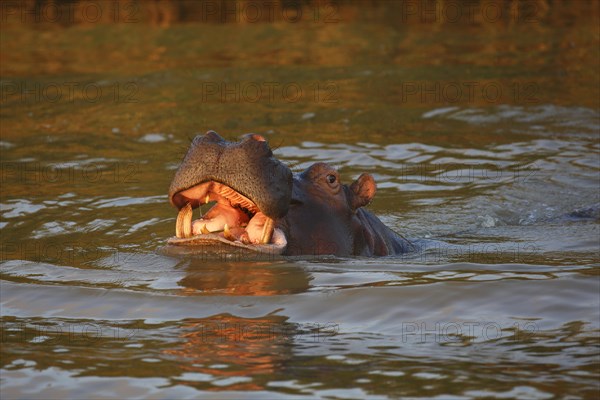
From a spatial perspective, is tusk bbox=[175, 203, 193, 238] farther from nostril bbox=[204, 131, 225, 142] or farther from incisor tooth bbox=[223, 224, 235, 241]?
nostril bbox=[204, 131, 225, 142]

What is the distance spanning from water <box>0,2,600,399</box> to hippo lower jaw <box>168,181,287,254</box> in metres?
0.22

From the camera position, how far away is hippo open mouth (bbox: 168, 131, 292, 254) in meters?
6.43

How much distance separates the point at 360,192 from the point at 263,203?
1.26m

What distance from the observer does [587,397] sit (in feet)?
15.1

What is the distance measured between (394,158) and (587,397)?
7.85 m

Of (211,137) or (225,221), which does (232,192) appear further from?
(211,137)

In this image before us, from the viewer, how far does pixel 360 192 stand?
7.57 metres

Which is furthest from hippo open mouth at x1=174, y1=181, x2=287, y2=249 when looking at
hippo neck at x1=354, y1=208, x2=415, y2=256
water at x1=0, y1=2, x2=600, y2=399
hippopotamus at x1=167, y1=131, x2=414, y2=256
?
hippo neck at x1=354, y1=208, x2=415, y2=256

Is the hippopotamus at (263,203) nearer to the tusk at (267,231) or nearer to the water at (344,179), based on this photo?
the tusk at (267,231)

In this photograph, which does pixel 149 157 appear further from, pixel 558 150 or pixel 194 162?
pixel 194 162

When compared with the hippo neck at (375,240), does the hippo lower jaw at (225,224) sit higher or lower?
higher

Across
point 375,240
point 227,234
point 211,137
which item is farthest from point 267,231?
point 375,240

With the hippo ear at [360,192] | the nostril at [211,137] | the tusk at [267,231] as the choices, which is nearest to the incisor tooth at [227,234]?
the tusk at [267,231]

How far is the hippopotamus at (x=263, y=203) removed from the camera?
644 centimetres
